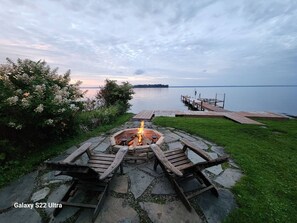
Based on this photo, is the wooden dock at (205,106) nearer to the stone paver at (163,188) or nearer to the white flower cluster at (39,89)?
the stone paver at (163,188)

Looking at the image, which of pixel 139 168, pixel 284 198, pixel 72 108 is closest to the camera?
pixel 284 198

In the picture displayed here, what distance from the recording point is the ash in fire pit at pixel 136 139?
406 cm

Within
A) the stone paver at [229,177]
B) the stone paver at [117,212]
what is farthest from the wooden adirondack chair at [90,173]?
the stone paver at [229,177]

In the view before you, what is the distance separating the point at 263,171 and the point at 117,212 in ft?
11.1

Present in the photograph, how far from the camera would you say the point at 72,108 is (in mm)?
4887

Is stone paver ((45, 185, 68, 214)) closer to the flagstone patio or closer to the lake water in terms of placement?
the flagstone patio

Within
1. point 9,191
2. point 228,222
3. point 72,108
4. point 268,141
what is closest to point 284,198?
point 228,222

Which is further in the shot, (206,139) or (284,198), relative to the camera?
(206,139)

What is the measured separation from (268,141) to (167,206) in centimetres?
514

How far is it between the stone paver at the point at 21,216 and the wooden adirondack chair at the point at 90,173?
11.2 inches

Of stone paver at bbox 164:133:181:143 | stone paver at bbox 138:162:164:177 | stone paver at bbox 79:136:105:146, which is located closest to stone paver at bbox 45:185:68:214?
stone paver at bbox 138:162:164:177

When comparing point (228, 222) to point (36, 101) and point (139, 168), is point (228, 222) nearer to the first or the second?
point (139, 168)

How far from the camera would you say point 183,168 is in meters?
2.79

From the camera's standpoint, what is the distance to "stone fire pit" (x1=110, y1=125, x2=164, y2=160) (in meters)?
4.04
